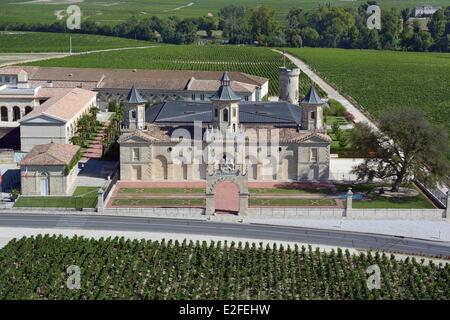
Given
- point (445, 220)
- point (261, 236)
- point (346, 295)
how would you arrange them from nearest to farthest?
point (346, 295)
point (261, 236)
point (445, 220)

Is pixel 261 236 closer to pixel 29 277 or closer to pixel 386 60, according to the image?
pixel 29 277

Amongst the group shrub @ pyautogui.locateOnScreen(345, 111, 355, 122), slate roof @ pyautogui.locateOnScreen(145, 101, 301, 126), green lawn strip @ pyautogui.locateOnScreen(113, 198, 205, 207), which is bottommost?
green lawn strip @ pyautogui.locateOnScreen(113, 198, 205, 207)

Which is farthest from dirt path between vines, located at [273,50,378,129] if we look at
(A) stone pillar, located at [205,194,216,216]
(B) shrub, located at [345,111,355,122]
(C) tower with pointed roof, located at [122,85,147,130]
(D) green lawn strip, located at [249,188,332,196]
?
(A) stone pillar, located at [205,194,216,216]

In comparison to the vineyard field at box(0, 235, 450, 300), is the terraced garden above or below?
above

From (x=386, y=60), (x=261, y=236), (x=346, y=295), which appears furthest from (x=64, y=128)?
(x=386, y=60)

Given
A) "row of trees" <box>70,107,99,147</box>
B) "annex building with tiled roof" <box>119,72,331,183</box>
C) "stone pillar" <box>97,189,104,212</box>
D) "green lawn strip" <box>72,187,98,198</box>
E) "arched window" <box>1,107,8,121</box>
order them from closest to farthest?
1. "stone pillar" <box>97,189,104,212</box>
2. "green lawn strip" <box>72,187,98,198</box>
3. "annex building with tiled roof" <box>119,72,331,183</box>
4. "row of trees" <box>70,107,99,147</box>
5. "arched window" <box>1,107,8,121</box>

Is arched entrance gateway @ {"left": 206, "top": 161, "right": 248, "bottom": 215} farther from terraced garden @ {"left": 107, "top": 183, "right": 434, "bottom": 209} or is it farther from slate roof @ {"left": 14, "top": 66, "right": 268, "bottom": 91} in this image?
slate roof @ {"left": 14, "top": 66, "right": 268, "bottom": 91}

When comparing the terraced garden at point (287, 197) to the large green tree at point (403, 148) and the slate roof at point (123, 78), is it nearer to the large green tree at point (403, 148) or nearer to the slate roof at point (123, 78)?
the large green tree at point (403, 148)
